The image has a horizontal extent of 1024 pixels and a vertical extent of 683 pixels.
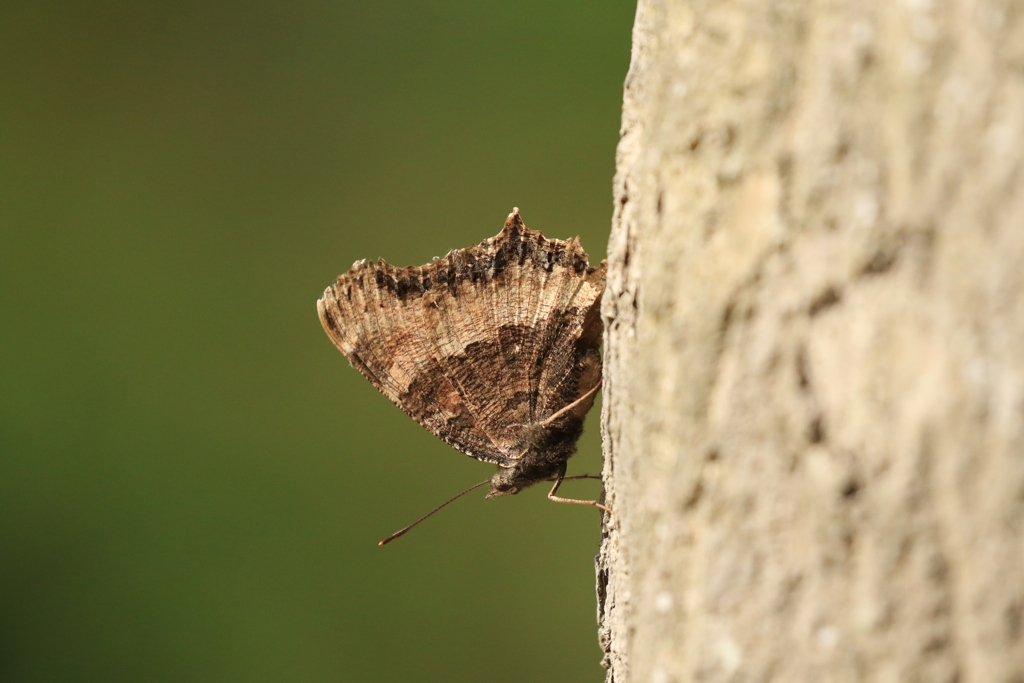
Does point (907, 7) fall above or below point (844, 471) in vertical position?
above

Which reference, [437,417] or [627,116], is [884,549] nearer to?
[627,116]

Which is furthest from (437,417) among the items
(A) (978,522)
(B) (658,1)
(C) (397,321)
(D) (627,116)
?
(A) (978,522)

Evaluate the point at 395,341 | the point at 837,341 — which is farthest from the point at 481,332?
the point at 837,341

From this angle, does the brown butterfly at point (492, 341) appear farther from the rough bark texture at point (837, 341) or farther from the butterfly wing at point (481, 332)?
the rough bark texture at point (837, 341)

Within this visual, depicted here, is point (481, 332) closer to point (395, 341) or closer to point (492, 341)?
point (492, 341)

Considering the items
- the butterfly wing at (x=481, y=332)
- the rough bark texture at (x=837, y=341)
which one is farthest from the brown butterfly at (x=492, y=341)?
the rough bark texture at (x=837, y=341)

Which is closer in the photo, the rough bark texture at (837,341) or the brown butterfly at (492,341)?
the rough bark texture at (837,341)
